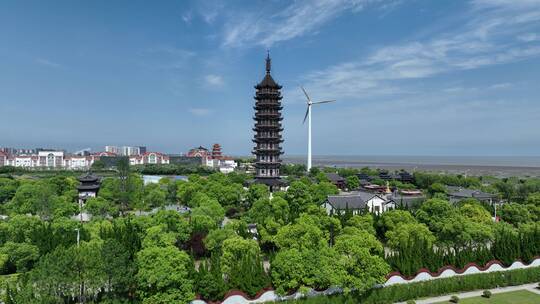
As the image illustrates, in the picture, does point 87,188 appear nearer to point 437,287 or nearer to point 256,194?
point 256,194

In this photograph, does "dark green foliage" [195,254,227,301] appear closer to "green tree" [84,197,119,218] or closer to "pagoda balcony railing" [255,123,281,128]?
"green tree" [84,197,119,218]

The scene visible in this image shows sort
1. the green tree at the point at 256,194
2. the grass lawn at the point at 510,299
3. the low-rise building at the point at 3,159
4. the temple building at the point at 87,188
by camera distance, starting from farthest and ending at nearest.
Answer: the low-rise building at the point at 3,159, the temple building at the point at 87,188, the green tree at the point at 256,194, the grass lawn at the point at 510,299

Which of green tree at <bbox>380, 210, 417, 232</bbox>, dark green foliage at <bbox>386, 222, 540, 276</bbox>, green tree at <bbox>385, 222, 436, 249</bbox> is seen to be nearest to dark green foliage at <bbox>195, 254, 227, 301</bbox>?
dark green foliage at <bbox>386, 222, 540, 276</bbox>

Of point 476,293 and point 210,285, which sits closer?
point 210,285

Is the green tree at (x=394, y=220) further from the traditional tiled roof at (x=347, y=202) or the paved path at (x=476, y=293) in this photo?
the traditional tiled roof at (x=347, y=202)

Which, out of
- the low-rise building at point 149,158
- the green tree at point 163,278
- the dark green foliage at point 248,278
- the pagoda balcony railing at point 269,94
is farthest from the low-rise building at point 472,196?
the low-rise building at point 149,158

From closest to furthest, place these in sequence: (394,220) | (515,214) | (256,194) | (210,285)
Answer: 1. (210,285)
2. (394,220)
3. (515,214)
4. (256,194)

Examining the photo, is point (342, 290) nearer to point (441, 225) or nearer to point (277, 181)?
point (441, 225)

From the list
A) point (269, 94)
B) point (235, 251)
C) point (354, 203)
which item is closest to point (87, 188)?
point (269, 94)
